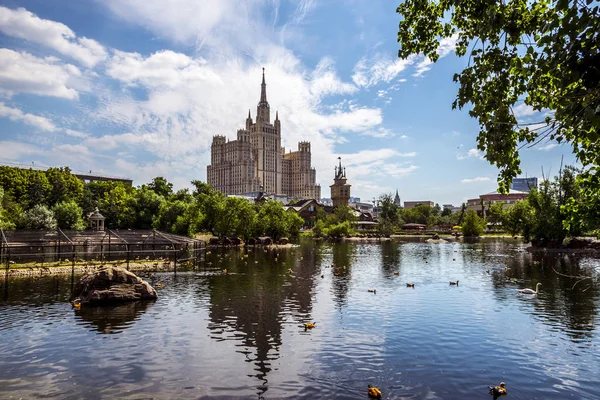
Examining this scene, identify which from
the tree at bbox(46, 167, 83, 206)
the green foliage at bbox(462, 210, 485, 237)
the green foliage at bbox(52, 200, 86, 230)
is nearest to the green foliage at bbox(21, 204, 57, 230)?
the green foliage at bbox(52, 200, 86, 230)

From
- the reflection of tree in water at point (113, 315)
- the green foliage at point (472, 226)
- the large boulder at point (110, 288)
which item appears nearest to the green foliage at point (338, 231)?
the green foliage at point (472, 226)

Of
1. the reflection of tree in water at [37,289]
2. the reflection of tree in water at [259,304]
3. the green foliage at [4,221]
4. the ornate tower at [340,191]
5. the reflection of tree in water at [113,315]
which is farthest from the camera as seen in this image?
the ornate tower at [340,191]

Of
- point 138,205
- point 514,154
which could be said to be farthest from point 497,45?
point 138,205

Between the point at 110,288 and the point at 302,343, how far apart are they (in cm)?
1396

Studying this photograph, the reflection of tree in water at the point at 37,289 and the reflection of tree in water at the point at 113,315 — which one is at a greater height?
the reflection of tree in water at the point at 37,289

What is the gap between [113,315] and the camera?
73.2 ft

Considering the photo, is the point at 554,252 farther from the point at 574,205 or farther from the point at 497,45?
the point at 497,45

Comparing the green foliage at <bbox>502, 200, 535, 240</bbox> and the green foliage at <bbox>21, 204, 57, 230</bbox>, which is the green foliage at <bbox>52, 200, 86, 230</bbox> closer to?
the green foliage at <bbox>21, 204, 57, 230</bbox>

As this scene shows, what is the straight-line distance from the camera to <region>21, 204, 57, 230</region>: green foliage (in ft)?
217

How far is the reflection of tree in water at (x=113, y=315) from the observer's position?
2000 cm

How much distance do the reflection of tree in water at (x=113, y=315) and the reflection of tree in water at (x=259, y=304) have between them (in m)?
4.11

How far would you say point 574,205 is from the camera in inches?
505

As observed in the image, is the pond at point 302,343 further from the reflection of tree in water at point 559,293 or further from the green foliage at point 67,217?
the green foliage at point 67,217

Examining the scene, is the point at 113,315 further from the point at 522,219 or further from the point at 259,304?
the point at 522,219
